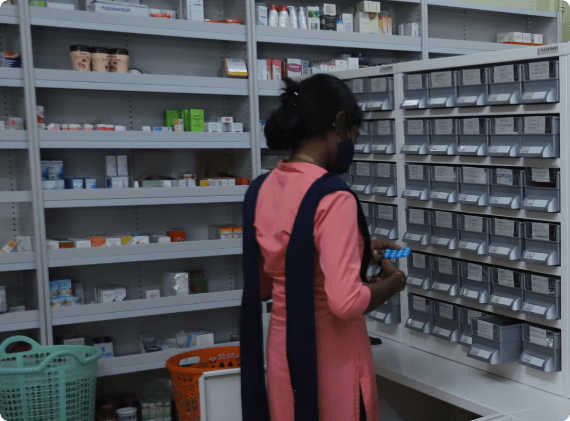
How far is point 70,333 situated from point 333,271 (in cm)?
306

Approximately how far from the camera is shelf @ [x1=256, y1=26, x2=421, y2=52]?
441 centimetres

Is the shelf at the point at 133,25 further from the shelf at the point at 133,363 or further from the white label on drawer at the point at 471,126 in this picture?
the white label on drawer at the point at 471,126

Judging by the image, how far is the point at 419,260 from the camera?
9.12 feet

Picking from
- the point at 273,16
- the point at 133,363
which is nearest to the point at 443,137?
the point at 273,16

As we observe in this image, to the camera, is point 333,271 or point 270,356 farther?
point 270,356

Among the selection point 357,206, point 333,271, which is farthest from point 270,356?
point 357,206

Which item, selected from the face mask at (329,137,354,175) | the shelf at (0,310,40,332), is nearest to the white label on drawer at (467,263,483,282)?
the face mask at (329,137,354,175)

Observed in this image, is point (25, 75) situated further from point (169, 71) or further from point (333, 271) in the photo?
point (333, 271)

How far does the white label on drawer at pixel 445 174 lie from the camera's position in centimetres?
257

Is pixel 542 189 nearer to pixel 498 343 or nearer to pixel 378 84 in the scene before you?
pixel 498 343

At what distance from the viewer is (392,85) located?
287 cm

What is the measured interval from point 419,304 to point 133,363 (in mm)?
2097

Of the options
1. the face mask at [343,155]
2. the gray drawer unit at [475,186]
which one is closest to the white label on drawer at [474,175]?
the gray drawer unit at [475,186]

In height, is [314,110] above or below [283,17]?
below
